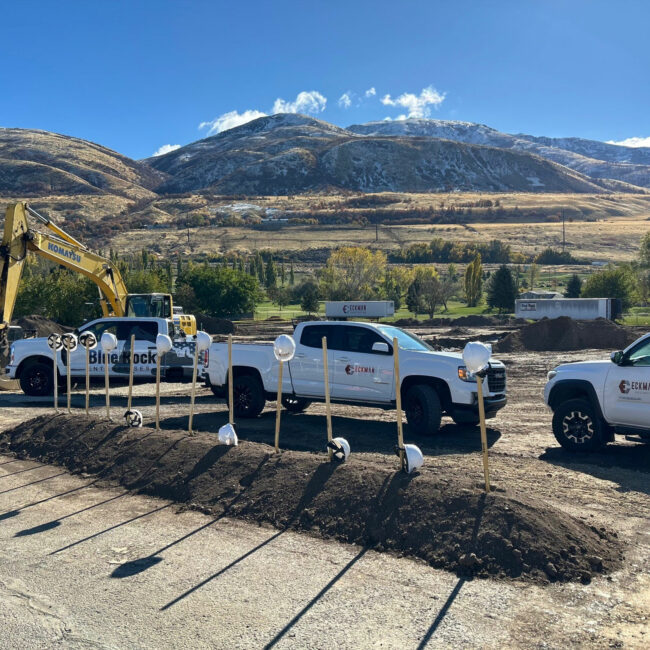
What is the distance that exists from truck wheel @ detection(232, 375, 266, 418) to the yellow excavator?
29.5ft

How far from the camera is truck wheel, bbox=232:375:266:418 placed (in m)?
14.7

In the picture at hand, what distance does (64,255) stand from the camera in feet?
75.7

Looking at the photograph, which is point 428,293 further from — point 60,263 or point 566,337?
point 60,263

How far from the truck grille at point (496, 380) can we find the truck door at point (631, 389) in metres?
2.42

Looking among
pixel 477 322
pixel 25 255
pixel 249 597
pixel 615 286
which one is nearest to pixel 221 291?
pixel 477 322

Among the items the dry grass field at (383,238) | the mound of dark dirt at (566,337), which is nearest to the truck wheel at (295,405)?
the mound of dark dirt at (566,337)

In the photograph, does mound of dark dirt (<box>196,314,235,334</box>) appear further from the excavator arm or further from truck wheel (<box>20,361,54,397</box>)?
truck wheel (<box>20,361,54,397</box>)

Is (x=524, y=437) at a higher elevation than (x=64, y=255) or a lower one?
lower

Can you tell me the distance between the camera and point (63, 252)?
75.6 feet

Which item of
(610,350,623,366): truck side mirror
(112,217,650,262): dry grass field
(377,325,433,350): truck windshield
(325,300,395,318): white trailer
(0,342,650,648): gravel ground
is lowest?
(0,342,650,648): gravel ground

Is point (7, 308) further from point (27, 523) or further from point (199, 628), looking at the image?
point (199, 628)

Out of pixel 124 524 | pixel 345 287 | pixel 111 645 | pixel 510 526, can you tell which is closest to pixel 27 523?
pixel 124 524

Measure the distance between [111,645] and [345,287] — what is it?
7883cm

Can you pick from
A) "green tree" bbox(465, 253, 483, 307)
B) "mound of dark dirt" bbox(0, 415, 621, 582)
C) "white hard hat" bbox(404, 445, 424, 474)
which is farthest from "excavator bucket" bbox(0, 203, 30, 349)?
"green tree" bbox(465, 253, 483, 307)
